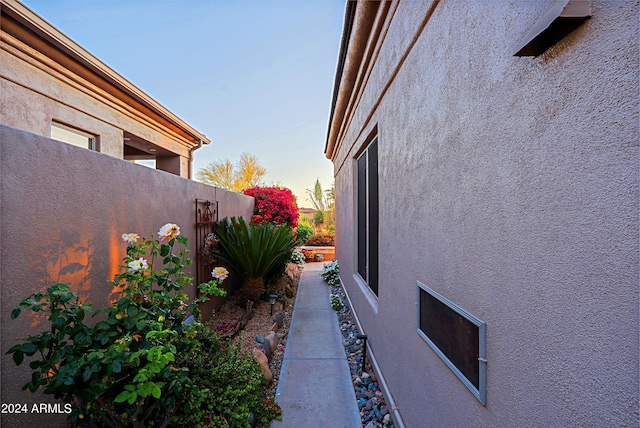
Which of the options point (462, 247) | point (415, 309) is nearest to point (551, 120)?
point (462, 247)

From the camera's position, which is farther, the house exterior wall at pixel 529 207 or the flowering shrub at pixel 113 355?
the flowering shrub at pixel 113 355

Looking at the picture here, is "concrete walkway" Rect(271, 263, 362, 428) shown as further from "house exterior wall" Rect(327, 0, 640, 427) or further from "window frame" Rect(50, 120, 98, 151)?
"window frame" Rect(50, 120, 98, 151)

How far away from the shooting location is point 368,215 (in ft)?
13.8

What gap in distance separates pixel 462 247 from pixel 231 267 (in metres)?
Result: 4.69

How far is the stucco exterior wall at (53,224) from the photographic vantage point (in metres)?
1.61

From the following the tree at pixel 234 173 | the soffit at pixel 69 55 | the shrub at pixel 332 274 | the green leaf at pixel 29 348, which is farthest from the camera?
the tree at pixel 234 173

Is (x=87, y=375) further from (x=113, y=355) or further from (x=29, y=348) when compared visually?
(x=29, y=348)

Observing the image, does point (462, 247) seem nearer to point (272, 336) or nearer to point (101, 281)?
point (101, 281)

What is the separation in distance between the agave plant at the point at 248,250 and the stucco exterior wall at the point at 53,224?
233cm

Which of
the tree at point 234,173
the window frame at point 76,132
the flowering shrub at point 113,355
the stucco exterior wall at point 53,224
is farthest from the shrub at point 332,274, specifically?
the tree at point 234,173

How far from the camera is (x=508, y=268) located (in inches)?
42.4

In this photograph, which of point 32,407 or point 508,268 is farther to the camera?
point 32,407

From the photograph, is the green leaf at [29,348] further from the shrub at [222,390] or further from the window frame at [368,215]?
the window frame at [368,215]

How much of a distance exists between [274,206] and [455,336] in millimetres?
7982
